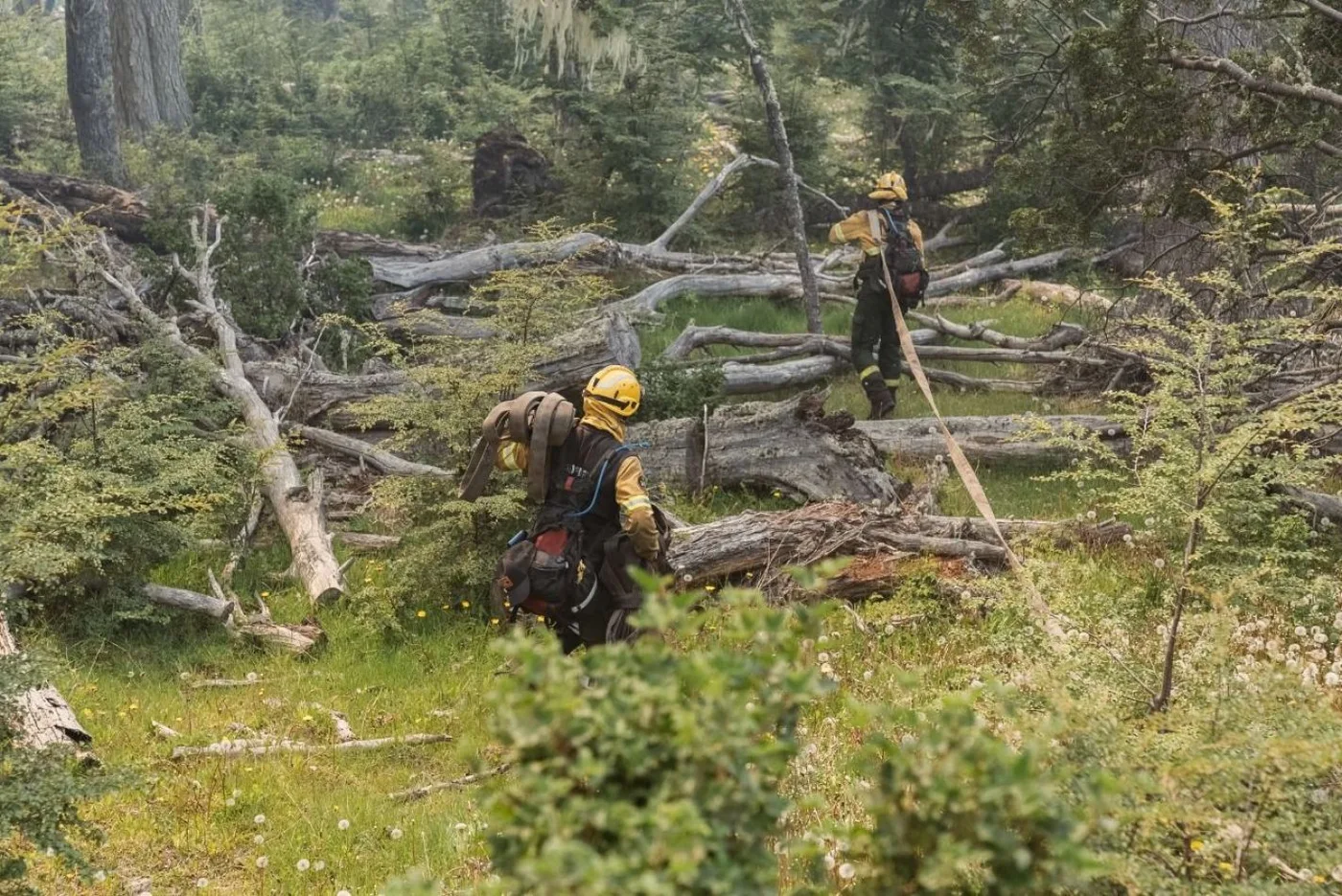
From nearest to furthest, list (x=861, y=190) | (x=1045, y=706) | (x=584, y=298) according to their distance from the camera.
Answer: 1. (x=1045, y=706)
2. (x=584, y=298)
3. (x=861, y=190)

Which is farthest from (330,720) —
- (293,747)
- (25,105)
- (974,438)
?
(25,105)

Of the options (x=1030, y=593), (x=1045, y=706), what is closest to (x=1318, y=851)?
(x=1045, y=706)

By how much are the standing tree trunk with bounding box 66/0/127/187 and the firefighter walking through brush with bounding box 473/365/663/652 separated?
15.1 metres

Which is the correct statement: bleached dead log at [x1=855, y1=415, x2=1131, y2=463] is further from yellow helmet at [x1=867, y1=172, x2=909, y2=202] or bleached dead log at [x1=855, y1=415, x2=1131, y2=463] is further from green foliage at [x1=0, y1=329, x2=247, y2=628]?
green foliage at [x1=0, y1=329, x2=247, y2=628]

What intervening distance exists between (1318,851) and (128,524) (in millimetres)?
7204

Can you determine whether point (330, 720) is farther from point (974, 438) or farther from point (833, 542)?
point (974, 438)

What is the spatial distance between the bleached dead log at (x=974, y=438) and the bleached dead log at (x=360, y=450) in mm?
4289

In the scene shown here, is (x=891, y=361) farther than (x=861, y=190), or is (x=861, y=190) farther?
(x=861, y=190)

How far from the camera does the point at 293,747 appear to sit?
237 inches

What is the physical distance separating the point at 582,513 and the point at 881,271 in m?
6.06

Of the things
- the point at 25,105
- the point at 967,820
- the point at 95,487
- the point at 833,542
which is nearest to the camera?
the point at 967,820

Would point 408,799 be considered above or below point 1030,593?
below

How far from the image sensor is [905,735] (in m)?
4.62

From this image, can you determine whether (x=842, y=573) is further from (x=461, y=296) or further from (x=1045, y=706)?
(x=461, y=296)
